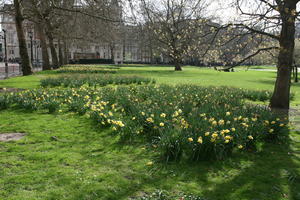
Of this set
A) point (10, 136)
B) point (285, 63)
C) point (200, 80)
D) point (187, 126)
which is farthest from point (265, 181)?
point (200, 80)

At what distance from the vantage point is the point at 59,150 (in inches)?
189

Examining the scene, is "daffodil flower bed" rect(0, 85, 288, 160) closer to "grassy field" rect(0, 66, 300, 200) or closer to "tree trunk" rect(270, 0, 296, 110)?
"grassy field" rect(0, 66, 300, 200)

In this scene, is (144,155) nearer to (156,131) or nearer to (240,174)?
(156,131)

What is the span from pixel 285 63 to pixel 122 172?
6.90 meters

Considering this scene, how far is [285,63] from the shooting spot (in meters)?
8.61

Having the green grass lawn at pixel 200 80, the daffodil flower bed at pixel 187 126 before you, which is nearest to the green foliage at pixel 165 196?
the daffodil flower bed at pixel 187 126

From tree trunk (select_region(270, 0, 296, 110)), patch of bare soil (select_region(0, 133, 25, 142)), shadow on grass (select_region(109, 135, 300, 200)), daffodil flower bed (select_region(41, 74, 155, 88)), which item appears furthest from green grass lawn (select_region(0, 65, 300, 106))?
patch of bare soil (select_region(0, 133, 25, 142))

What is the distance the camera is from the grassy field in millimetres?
3359

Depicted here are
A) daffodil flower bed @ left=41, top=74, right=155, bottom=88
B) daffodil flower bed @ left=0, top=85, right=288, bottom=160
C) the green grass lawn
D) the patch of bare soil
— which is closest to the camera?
daffodil flower bed @ left=0, top=85, right=288, bottom=160

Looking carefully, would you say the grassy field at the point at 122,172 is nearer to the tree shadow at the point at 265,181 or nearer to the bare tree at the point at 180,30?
the tree shadow at the point at 265,181

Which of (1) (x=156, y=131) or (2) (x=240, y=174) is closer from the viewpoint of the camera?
(2) (x=240, y=174)

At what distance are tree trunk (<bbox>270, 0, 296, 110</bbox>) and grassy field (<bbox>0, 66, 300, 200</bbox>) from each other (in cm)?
386

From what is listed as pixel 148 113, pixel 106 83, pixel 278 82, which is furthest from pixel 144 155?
pixel 106 83

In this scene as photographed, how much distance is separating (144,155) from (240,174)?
5.12 ft
